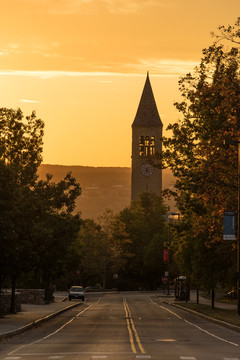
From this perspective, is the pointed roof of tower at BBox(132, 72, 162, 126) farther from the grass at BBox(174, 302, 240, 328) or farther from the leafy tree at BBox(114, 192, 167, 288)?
the grass at BBox(174, 302, 240, 328)

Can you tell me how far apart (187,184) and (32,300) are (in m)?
26.0

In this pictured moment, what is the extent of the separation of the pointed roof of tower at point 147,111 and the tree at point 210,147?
480 feet

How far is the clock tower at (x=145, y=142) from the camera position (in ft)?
641

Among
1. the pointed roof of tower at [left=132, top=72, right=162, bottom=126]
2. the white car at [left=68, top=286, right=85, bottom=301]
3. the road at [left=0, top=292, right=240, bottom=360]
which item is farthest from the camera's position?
the pointed roof of tower at [left=132, top=72, right=162, bottom=126]

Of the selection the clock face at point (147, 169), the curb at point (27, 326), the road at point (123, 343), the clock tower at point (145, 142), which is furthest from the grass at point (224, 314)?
the clock face at point (147, 169)

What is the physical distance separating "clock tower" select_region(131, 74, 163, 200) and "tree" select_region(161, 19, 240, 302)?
14223 cm

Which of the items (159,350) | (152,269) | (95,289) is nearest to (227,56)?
(159,350)

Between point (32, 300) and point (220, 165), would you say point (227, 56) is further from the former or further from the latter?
point (32, 300)

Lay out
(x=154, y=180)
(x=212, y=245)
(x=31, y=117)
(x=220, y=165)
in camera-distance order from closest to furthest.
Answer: (x=220, y=165) → (x=212, y=245) → (x=31, y=117) → (x=154, y=180)

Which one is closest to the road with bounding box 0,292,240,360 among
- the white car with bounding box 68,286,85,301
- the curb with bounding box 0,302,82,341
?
the curb with bounding box 0,302,82,341

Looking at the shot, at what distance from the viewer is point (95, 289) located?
408ft

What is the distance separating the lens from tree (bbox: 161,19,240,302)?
43125 millimetres

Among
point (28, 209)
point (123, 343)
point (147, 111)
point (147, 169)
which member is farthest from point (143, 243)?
point (123, 343)

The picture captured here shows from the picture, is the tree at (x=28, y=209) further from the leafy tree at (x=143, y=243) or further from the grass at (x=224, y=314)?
the leafy tree at (x=143, y=243)
